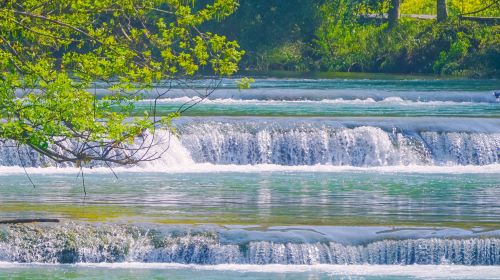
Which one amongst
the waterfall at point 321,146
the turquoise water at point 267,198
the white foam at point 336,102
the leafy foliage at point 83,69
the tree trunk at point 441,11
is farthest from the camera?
the tree trunk at point 441,11

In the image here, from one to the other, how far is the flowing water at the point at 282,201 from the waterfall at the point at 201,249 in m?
0.02

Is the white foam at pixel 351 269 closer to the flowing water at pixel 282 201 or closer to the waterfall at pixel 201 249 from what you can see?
the flowing water at pixel 282 201

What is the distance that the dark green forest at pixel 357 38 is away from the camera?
57469 mm

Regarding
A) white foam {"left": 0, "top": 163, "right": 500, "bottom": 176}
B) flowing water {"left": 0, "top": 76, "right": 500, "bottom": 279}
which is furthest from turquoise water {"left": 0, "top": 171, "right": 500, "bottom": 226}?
white foam {"left": 0, "top": 163, "right": 500, "bottom": 176}

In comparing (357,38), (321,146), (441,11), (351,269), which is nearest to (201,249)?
(351,269)

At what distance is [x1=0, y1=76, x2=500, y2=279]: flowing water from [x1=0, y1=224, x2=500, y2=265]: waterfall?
19mm

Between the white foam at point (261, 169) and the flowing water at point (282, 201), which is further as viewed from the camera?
the white foam at point (261, 169)

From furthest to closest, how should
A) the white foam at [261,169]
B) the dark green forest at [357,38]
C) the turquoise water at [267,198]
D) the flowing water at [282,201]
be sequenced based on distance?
the dark green forest at [357,38], the white foam at [261,169], the turquoise water at [267,198], the flowing water at [282,201]

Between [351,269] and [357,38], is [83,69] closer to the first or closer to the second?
[351,269]

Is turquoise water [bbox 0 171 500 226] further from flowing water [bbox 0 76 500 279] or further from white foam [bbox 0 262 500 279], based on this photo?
white foam [bbox 0 262 500 279]

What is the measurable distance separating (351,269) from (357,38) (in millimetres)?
44550

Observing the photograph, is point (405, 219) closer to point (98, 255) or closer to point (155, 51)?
point (98, 255)

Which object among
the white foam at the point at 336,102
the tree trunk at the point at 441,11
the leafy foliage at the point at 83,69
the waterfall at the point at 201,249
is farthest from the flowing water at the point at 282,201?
the tree trunk at the point at 441,11

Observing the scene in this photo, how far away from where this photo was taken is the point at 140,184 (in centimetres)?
2608
